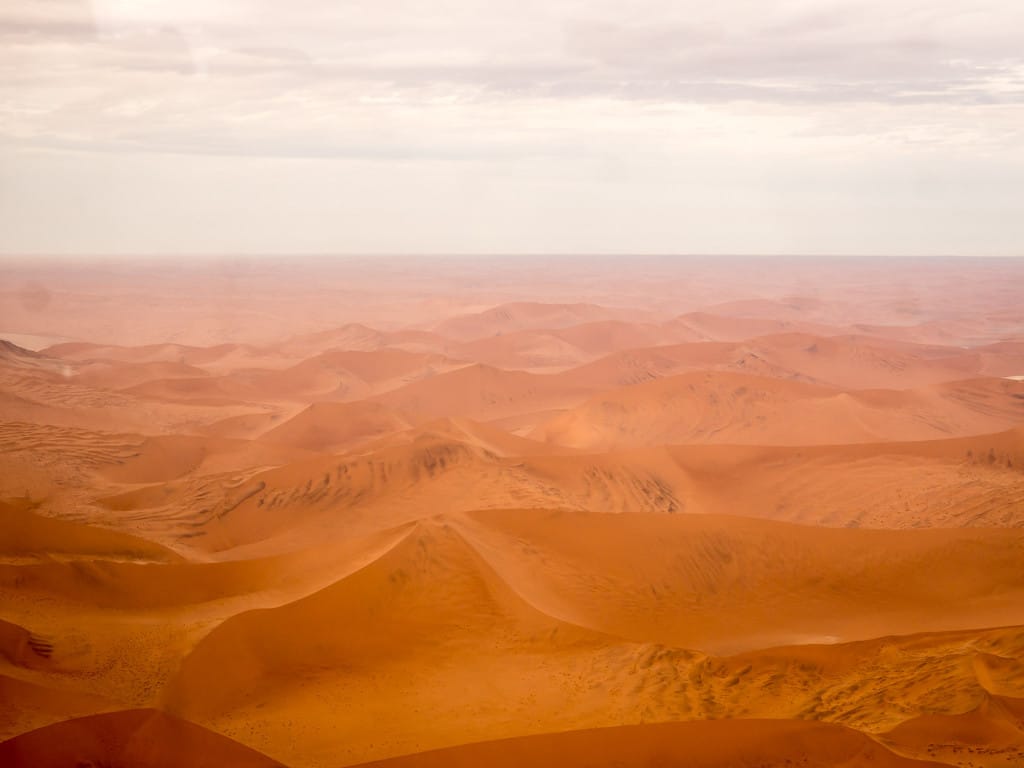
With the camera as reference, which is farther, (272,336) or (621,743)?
(272,336)

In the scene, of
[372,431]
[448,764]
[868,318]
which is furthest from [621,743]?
[868,318]

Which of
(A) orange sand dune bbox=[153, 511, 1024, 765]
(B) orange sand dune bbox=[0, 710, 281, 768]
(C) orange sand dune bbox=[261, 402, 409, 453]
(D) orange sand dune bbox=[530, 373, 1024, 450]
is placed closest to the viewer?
(B) orange sand dune bbox=[0, 710, 281, 768]

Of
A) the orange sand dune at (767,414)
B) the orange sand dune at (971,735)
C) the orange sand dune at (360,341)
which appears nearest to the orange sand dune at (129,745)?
the orange sand dune at (971,735)

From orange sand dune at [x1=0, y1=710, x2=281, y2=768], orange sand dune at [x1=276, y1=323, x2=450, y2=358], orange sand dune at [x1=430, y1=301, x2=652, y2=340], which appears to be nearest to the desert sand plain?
orange sand dune at [x1=0, y1=710, x2=281, y2=768]

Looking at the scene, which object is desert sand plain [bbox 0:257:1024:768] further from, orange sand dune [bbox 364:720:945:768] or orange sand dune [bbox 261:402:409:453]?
orange sand dune [bbox 261:402:409:453]

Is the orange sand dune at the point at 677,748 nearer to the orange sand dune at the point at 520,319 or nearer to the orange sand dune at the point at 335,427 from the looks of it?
the orange sand dune at the point at 335,427

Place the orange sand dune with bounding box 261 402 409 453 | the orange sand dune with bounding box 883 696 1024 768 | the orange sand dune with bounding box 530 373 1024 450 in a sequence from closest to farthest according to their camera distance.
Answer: the orange sand dune with bounding box 883 696 1024 768 → the orange sand dune with bounding box 261 402 409 453 → the orange sand dune with bounding box 530 373 1024 450

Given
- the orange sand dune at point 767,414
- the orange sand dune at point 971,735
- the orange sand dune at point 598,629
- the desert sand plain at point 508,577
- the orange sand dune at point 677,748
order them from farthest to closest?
1. the orange sand dune at point 767,414
2. the orange sand dune at point 598,629
3. the desert sand plain at point 508,577
4. the orange sand dune at point 677,748
5. the orange sand dune at point 971,735

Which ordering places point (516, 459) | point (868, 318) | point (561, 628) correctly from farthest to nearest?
point (868, 318)
point (516, 459)
point (561, 628)

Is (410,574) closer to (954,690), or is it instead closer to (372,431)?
(954,690)
